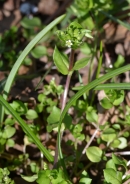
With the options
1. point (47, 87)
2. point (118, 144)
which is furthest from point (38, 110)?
point (118, 144)

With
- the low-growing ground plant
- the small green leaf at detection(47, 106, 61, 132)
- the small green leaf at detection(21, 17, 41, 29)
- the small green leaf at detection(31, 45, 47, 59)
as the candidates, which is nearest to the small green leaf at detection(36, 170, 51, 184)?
the low-growing ground plant

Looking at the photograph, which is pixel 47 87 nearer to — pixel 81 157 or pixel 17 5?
pixel 81 157

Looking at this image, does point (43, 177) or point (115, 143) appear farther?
point (115, 143)

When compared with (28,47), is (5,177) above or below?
below

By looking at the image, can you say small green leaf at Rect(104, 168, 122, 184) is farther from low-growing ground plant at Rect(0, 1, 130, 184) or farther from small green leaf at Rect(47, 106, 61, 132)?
small green leaf at Rect(47, 106, 61, 132)

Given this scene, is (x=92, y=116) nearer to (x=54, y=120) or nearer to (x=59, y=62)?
(x=54, y=120)

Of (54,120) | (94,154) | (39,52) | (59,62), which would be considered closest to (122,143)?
(94,154)
